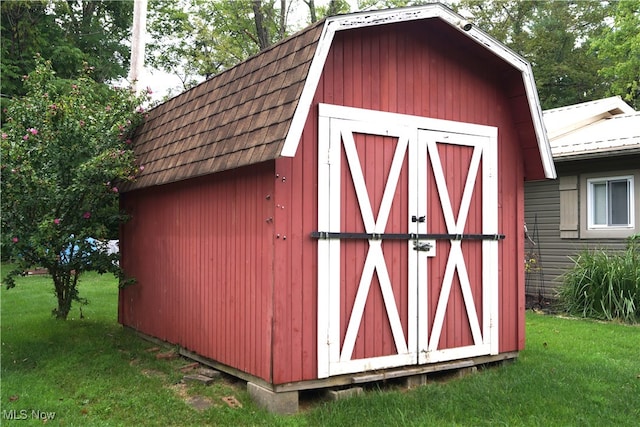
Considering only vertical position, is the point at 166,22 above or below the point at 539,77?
above

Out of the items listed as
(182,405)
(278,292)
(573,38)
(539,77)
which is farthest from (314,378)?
(573,38)

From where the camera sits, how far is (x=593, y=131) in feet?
40.9

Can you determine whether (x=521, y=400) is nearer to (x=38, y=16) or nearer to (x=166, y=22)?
(x=38, y=16)

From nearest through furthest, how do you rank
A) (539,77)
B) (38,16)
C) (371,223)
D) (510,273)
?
(371,223)
(510,273)
(38,16)
(539,77)

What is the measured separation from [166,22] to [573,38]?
62.3ft

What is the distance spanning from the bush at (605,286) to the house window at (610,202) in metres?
0.60

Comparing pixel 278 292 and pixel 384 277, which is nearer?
pixel 278 292

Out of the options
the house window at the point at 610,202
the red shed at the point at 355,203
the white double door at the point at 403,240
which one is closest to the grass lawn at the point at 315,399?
the red shed at the point at 355,203

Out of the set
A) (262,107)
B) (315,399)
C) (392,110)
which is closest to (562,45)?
(392,110)

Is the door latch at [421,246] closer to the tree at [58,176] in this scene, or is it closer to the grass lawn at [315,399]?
the grass lawn at [315,399]

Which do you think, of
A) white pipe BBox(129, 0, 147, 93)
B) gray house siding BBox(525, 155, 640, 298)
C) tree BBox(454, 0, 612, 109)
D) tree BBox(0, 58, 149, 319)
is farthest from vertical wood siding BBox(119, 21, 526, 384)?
tree BBox(454, 0, 612, 109)

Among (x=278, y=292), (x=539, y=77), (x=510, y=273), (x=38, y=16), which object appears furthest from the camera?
(x=539, y=77)

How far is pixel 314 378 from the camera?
5066 millimetres

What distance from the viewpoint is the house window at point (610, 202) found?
10652 millimetres
